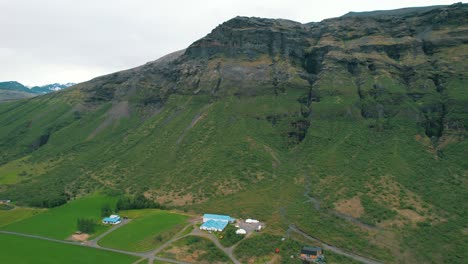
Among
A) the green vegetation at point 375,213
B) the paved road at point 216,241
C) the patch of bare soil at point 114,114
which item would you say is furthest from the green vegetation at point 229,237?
the patch of bare soil at point 114,114

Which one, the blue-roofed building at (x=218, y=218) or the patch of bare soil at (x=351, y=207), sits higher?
the blue-roofed building at (x=218, y=218)

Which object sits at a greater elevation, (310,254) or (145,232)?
(145,232)

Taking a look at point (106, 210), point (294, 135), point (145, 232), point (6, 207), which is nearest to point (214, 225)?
point (145, 232)

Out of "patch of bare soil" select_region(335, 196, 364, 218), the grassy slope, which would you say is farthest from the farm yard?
"patch of bare soil" select_region(335, 196, 364, 218)

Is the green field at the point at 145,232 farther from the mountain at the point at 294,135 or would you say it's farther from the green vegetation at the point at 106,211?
the mountain at the point at 294,135

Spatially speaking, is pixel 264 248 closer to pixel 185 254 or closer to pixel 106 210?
pixel 185 254

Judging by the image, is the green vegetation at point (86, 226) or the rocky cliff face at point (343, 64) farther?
the rocky cliff face at point (343, 64)

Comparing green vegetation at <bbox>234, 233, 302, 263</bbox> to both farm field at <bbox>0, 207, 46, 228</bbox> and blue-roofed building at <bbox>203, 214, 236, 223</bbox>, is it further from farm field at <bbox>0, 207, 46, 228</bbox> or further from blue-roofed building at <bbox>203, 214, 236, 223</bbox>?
farm field at <bbox>0, 207, 46, 228</bbox>
